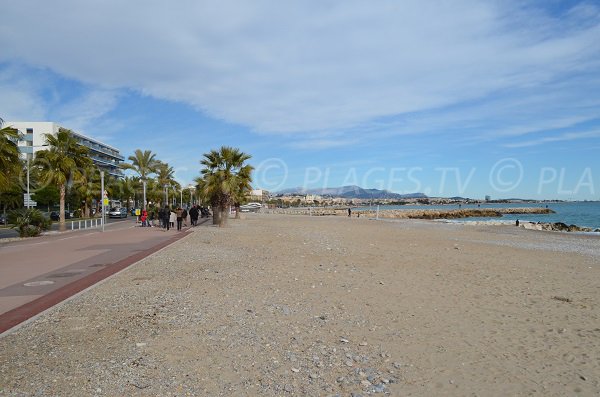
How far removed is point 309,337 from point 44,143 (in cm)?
8394

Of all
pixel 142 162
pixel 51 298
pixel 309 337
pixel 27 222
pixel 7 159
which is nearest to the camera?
pixel 309 337

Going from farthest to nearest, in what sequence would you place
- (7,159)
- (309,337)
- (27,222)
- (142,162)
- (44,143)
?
(44,143), (142,162), (27,222), (7,159), (309,337)

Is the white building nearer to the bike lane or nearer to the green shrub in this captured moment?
the green shrub

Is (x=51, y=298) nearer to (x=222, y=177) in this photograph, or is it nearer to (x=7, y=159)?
(x=7, y=159)

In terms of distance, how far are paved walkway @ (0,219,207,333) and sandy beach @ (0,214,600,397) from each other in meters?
0.49

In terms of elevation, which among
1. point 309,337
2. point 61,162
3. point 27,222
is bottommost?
point 309,337

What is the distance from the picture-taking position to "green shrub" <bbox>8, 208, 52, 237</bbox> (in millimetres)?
23250

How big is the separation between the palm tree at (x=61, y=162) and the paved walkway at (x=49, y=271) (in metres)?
11.1

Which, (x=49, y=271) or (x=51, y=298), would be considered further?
(x=49, y=271)

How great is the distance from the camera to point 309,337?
6016 mm

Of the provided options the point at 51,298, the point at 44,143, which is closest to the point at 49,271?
the point at 51,298

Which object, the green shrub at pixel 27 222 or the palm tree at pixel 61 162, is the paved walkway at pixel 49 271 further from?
the palm tree at pixel 61 162

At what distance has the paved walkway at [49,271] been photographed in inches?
296

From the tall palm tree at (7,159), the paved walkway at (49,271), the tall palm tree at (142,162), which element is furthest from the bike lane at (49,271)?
the tall palm tree at (142,162)
